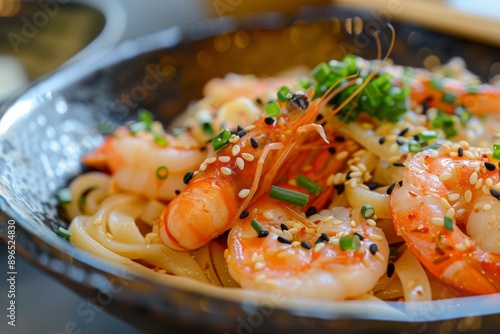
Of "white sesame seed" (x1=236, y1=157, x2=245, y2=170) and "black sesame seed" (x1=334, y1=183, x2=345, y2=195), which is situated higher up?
"white sesame seed" (x1=236, y1=157, x2=245, y2=170)

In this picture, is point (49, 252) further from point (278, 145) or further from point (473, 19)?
point (473, 19)

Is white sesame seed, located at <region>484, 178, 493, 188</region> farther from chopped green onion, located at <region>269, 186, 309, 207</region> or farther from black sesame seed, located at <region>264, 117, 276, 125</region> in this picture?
black sesame seed, located at <region>264, 117, 276, 125</region>

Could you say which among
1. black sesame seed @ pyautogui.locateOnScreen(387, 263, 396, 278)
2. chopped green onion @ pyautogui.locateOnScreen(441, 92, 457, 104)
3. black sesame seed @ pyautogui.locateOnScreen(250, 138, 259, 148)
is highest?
black sesame seed @ pyautogui.locateOnScreen(250, 138, 259, 148)

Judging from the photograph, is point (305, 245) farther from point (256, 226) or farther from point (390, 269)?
point (390, 269)

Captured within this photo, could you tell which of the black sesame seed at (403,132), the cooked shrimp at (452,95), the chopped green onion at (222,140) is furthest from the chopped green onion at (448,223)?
the cooked shrimp at (452,95)

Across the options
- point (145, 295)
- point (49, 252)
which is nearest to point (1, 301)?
point (49, 252)

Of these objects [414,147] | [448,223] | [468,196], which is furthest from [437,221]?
[414,147]

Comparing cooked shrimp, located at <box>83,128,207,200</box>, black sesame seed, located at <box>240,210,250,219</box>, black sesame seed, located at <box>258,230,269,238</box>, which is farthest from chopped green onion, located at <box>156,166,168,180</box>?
black sesame seed, located at <box>258,230,269,238</box>

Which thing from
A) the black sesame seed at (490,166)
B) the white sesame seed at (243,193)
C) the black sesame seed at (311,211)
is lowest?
the black sesame seed at (311,211)

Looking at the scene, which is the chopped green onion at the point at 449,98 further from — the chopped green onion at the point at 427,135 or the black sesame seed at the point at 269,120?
the black sesame seed at the point at 269,120
